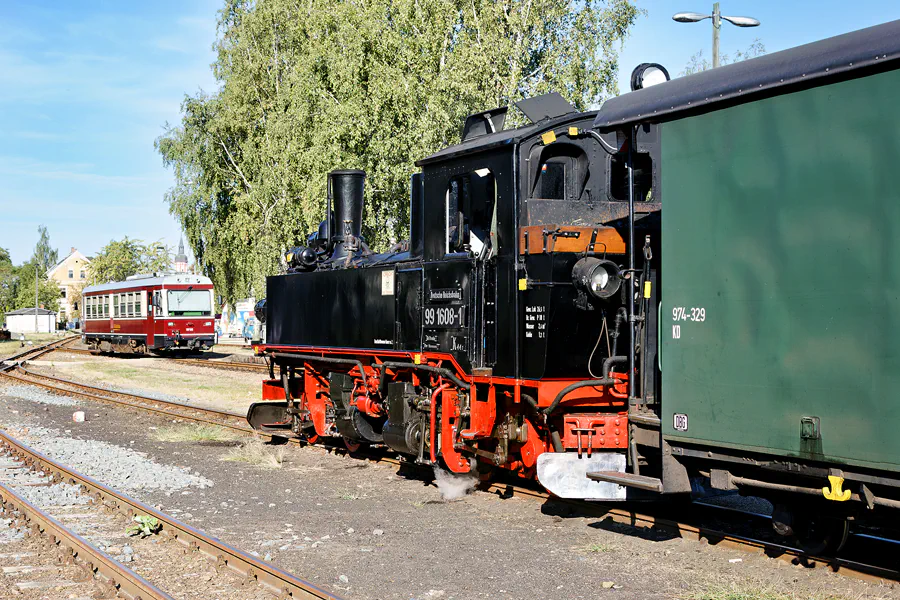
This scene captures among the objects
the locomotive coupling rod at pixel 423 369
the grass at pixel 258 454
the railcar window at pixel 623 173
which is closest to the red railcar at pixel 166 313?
the grass at pixel 258 454

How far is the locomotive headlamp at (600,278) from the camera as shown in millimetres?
7199

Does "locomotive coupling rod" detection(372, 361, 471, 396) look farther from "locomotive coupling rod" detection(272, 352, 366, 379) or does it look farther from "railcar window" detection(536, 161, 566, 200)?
"railcar window" detection(536, 161, 566, 200)

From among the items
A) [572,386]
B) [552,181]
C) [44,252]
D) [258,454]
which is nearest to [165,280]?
[258,454]

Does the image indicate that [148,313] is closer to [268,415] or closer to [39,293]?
[268,415]

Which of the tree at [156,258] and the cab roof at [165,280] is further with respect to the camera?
the tree at [156,258]

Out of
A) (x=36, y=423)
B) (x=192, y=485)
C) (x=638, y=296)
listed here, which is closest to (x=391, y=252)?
(x=192, y=485)

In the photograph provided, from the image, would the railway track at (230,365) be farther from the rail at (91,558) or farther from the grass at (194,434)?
the rail at (91,558)

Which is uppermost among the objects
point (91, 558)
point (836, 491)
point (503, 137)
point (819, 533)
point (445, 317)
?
point (503, 137)

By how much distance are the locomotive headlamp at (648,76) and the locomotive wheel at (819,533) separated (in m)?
3.48

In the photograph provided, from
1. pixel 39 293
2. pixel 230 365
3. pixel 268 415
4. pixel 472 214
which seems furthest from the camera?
pixel 39 293

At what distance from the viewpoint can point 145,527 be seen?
7.59 meters

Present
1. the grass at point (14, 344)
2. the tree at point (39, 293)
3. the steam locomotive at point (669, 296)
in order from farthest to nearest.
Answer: the tree at point (39, 293), the grass at point (14, 344), the steam locomotive at point (669, 296)

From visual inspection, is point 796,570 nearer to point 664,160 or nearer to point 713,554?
point 713,554

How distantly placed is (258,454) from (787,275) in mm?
8309
